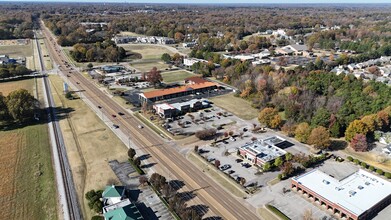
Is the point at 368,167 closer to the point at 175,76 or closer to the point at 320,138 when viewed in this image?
the point at 320,138

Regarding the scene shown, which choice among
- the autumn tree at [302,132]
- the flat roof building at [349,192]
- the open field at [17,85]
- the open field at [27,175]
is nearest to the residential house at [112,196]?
the open field at [27,175]

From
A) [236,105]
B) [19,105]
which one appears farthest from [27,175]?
[236,105]

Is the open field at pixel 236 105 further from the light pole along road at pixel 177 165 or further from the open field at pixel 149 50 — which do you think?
the open field at pixel 149 50

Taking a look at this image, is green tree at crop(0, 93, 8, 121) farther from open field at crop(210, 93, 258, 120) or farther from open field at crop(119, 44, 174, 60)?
open field at crop(119, 44, 174, 60)

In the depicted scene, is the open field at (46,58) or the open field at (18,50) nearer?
the open field at (46,58)

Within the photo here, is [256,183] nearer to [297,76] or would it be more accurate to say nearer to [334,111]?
[334,111]

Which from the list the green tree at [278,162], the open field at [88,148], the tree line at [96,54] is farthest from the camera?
the tree line at [96,54]
